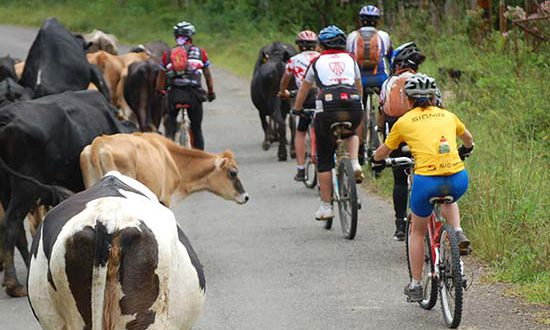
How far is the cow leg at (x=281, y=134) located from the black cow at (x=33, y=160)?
21.8 ft

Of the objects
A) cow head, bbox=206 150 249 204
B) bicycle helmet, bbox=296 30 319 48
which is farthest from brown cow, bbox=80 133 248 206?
bicycle helmet, bbox=296 30 319 48

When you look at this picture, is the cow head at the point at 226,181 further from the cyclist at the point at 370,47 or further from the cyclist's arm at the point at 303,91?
the cyclist at the point at 370,47

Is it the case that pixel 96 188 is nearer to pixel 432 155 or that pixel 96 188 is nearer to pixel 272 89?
pixel 432 155

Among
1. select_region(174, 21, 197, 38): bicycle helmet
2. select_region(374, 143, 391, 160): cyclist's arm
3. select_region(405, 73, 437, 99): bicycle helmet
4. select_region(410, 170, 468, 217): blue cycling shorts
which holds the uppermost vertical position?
select_region(405, 73, 437, 99): bicycle helmet

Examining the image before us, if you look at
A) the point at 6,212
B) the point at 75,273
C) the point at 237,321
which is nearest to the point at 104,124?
the point at 6,212

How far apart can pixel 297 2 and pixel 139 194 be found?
31.4 meters

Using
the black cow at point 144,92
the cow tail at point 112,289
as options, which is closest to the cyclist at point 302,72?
the black cow at point 144,92

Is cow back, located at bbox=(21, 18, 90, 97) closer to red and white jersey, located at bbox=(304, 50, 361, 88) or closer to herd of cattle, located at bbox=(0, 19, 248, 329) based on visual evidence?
A: herd of cattle, located at bbox=(0, 19, 248, 329)

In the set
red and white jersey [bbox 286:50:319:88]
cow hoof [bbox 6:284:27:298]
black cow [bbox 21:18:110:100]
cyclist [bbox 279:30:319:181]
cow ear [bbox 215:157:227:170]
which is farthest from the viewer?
red and white jersey [bbox 286:50:319:88]

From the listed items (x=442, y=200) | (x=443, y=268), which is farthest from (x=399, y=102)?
(x=443, y=268)

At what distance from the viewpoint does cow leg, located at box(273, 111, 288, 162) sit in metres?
18.1

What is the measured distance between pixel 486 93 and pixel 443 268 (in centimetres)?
948

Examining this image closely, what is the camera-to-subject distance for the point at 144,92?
1956 cm

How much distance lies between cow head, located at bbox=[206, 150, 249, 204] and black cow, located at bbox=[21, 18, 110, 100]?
3.22 metres
